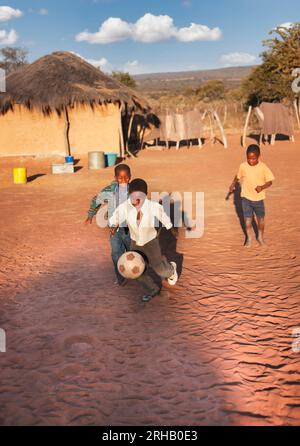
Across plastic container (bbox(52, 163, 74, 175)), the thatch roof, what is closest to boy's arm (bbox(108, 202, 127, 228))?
plastic container (bbox(52, 163, 74, 175))

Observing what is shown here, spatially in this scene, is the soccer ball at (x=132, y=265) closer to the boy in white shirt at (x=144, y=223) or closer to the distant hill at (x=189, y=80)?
the boy in white shirt at (x=144, y=223)

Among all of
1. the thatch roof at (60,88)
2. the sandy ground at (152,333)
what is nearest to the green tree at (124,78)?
the thatch roof at (60,88)

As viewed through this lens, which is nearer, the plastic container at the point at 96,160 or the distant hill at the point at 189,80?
the plastic container at the point at 96,160

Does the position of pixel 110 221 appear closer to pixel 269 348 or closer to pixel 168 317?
pixel 168 317

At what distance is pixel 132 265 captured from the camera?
3.80 m

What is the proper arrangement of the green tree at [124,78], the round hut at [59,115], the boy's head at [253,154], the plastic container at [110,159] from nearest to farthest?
1. the boy's head at [253,154]
2. the plastic container at [110,159]
3. the round hut at [59,115]
4. the green tree at [124,78]

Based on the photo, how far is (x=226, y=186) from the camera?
1048cm

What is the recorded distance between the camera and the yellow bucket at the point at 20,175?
11.9m

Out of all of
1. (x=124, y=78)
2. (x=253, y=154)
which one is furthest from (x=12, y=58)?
(x=253, y=154)

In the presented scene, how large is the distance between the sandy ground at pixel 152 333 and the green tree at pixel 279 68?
2216cm

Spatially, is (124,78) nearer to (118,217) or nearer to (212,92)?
(212,92)

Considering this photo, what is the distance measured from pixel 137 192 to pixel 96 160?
1103 cm

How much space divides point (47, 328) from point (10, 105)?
15.3 meters
